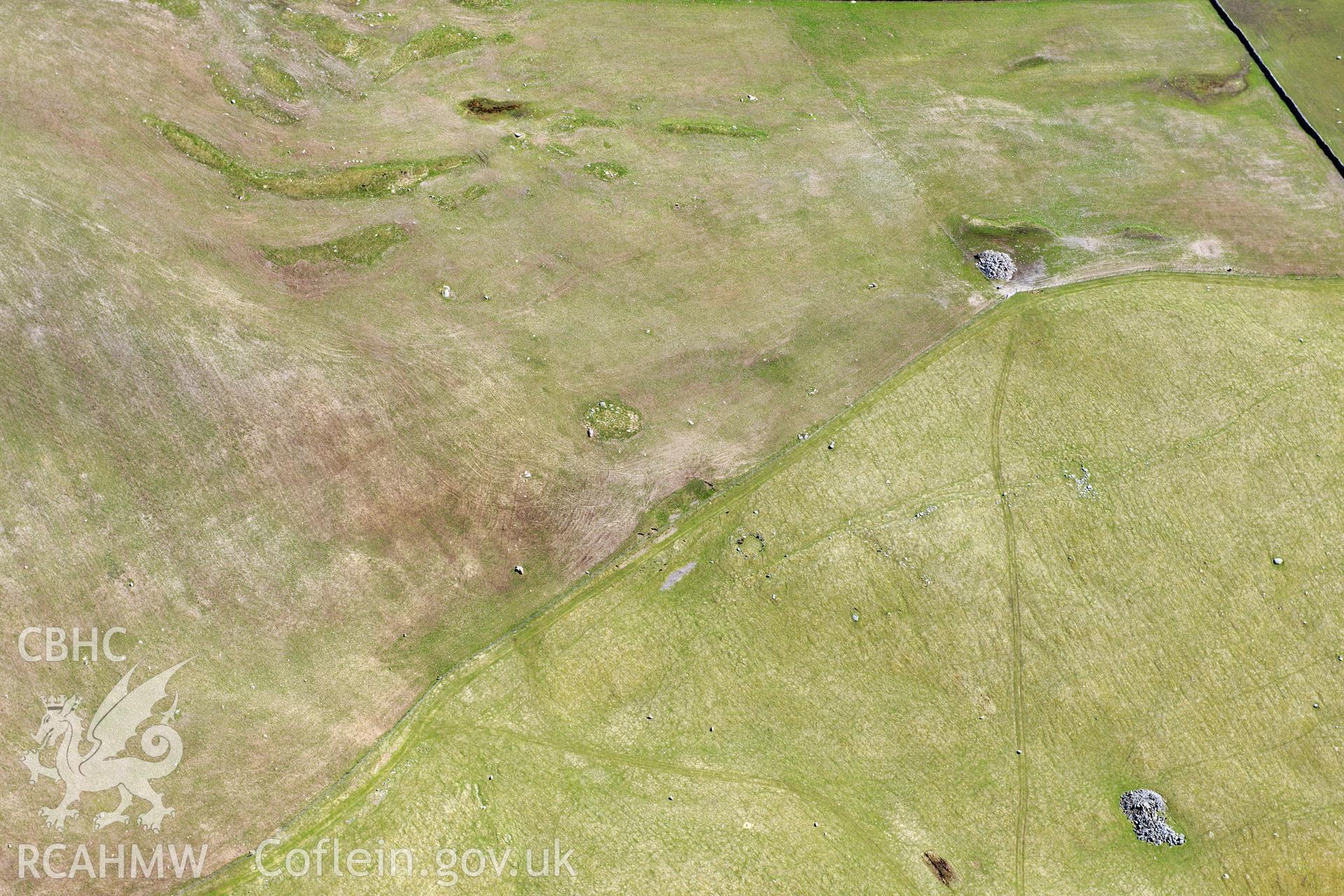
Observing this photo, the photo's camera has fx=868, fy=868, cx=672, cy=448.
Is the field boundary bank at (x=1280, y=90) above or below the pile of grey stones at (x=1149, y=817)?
above

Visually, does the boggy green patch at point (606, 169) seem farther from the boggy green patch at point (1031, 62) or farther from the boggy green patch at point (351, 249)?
the boggy green patch at point (1031, 62)

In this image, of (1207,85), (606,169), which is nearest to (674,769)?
(606,169)

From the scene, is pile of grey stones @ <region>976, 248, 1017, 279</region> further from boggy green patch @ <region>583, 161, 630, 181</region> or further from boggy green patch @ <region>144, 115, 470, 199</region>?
boggy green patch @ <region>144, 115, 470, 199</region>

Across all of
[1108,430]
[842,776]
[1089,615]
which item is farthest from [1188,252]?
[842,776]

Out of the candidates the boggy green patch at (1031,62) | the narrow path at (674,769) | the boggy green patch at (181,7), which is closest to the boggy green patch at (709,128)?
the boggy green patch at (1031,62)

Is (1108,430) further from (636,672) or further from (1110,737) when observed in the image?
(636,672)

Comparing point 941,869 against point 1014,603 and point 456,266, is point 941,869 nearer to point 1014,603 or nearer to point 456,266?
point 1014,603
